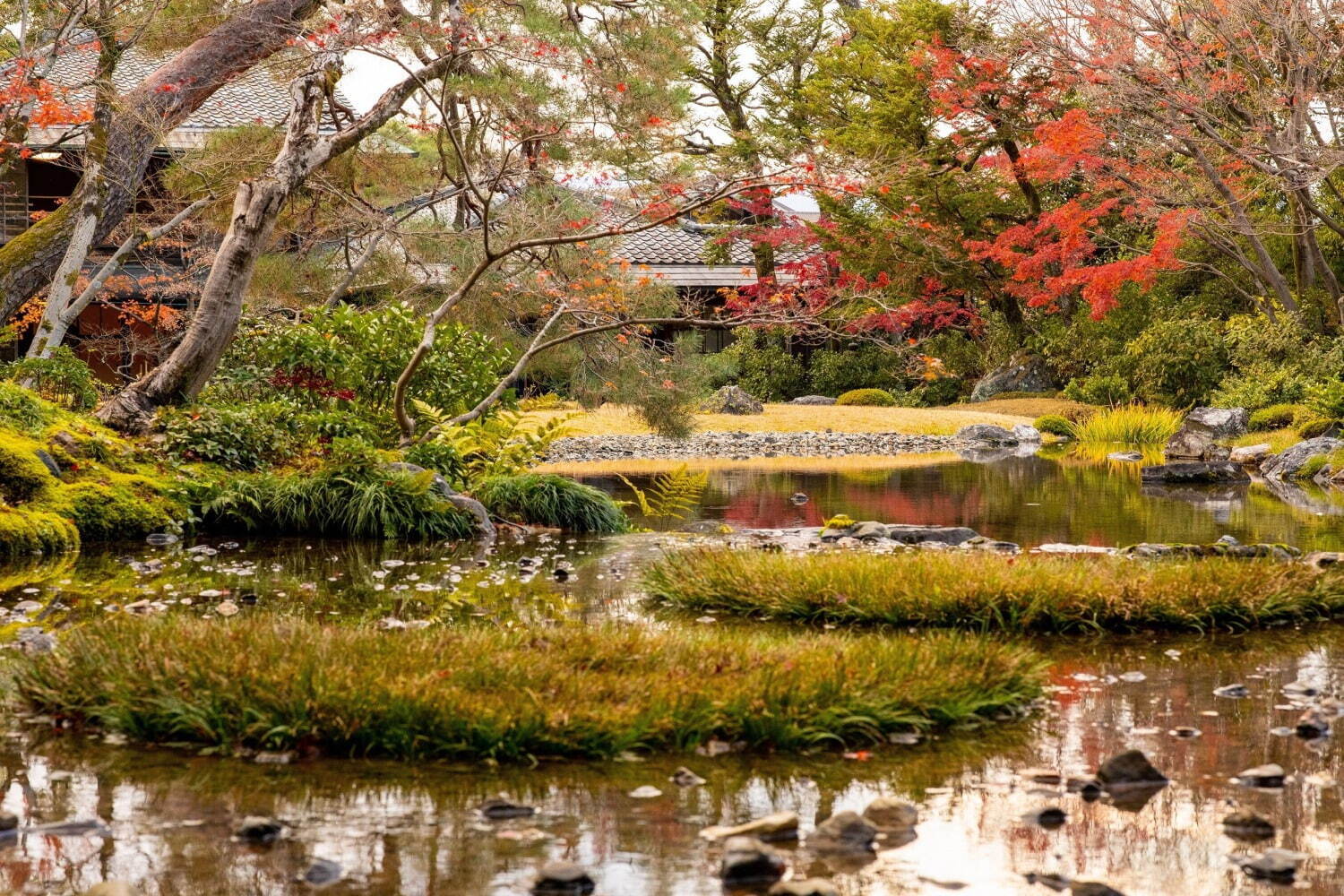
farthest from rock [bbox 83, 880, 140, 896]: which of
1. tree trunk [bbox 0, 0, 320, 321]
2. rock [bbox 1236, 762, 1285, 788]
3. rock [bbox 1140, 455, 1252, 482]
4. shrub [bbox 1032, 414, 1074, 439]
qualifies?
shrub [bbox 1032, 414, 1074, 439]

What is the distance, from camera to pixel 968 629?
21.7 ft

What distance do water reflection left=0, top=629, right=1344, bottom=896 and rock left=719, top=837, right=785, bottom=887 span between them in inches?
2.6

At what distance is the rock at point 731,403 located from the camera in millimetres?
28297

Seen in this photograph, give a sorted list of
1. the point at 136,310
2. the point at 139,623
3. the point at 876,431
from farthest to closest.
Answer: the point at 876,431 < the point at 136,310 < the point at 139,623

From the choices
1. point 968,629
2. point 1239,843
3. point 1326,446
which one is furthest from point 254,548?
point 1326,446

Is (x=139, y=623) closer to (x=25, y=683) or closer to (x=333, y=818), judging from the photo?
(x=25, y=683)

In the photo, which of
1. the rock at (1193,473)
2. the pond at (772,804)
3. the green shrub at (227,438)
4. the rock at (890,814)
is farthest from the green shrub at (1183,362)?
the rock at (890,814)

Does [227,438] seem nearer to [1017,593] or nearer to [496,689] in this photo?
[1017,593]

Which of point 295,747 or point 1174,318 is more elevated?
point 1174,318

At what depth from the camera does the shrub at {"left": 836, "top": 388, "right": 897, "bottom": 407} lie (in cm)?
3070

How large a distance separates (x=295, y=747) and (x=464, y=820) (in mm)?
940

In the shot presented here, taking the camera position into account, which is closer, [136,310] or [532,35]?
[532,35]

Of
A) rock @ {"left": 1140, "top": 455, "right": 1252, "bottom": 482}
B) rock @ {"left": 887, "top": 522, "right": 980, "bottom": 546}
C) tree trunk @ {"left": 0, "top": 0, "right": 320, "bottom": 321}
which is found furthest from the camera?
rock @ {"left": 1140, "top": 455, "right": 1252, "bottom": 482}

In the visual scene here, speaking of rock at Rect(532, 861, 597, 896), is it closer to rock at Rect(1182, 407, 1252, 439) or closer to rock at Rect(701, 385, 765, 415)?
rock at Rect(1182, 407, 1252, 439)
